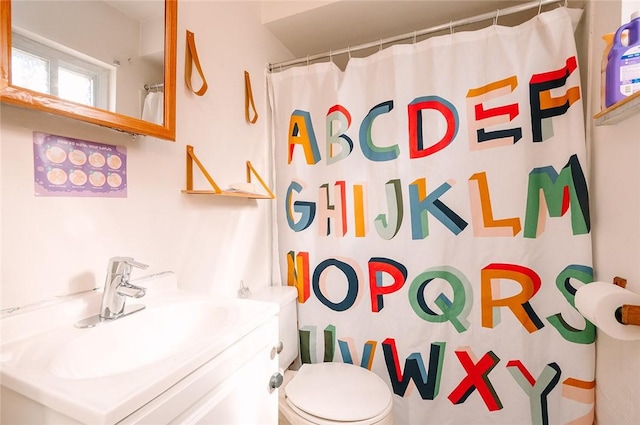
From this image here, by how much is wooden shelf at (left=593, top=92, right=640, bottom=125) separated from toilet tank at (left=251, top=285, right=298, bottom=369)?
1353mm

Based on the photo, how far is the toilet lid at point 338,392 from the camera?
3.41 ft

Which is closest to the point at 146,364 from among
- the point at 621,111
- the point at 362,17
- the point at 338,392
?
the point at 338,392

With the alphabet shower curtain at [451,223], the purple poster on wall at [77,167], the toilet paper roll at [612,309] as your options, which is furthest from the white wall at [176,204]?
the toilet paper roll at [612,309]

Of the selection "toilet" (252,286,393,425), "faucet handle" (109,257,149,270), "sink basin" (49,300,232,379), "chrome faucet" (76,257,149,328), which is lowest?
"toilet" (252,286,393,425)

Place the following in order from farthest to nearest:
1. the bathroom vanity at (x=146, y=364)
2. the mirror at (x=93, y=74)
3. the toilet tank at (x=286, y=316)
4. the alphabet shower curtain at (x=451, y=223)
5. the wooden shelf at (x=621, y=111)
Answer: the toilet tank at (x=286, y=316)
the alphabet shower curtain at (x=451, y=223)
the wooden shelf at (x=621, y=111)
the mirror at (x=93, y=74)
the bathroom vanity at (x=146, y=364)

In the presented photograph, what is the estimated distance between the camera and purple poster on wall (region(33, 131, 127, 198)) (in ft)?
2.26

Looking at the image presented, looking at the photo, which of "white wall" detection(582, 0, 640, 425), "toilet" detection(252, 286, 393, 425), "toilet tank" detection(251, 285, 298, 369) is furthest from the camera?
"toilet tank" detection(251, 285, 298, 369)

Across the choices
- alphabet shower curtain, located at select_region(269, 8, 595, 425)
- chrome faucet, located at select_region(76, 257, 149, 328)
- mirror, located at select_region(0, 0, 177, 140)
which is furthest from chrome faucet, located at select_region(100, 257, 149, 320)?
alphabet shower curtain, located at select_region(269, 8, 595, 425)

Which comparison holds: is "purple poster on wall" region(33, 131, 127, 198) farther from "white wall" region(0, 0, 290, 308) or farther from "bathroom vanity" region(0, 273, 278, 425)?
"bathroom vanity" region(0, 273, 278, 425)

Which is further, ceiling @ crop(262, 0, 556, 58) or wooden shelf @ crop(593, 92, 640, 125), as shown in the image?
ceiling @ crop(262, 0, 556, 58)

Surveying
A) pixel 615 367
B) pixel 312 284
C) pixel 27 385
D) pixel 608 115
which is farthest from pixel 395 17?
pixel 27 385

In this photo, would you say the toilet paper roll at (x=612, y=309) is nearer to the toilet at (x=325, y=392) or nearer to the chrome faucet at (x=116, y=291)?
the toilet at (x=325, y=392)

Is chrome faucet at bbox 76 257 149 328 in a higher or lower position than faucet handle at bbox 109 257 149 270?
lower

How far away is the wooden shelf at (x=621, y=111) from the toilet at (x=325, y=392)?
3.87ft
